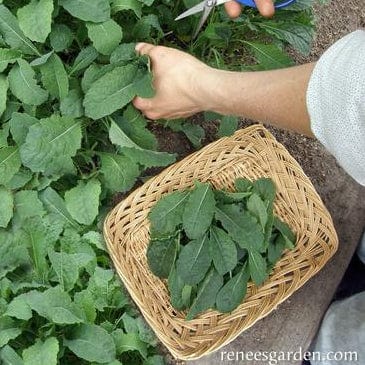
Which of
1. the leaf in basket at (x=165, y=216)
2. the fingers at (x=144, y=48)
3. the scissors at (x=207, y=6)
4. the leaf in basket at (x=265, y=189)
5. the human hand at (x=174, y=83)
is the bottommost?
the leaf in basket at (x=265, y=189)

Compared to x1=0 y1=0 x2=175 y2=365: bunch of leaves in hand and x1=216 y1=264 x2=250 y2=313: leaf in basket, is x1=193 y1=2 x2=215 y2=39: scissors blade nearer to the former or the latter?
x1=0 y1=0 x2=175 y2=365: bunch of leaves in hand

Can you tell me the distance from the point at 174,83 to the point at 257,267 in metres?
0.39

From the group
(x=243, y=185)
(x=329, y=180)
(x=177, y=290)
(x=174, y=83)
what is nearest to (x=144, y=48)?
(x=174, y=83)

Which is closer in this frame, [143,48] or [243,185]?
[143,48]

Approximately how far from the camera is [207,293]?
4.01ft

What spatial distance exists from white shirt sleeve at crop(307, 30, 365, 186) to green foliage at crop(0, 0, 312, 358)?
416mm

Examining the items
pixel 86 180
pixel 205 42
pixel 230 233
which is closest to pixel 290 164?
pixel 230 233

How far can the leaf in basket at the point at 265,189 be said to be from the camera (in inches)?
49.7

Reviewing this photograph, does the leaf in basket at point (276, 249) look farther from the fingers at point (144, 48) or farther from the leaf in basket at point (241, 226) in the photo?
the fingers at point (144, 48)

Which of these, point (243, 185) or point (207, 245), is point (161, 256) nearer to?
point (207, 245)

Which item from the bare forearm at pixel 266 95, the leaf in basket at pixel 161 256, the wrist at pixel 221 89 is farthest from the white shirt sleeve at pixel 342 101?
the leaf in basket at pixel 161 256

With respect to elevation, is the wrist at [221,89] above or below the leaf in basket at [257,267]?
above

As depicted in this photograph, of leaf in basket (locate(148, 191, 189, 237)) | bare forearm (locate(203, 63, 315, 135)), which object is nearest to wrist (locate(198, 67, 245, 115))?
bare forearm (locate(203, 63, 315, 135))

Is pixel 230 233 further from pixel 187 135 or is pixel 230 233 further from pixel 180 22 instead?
pixel 180 22
